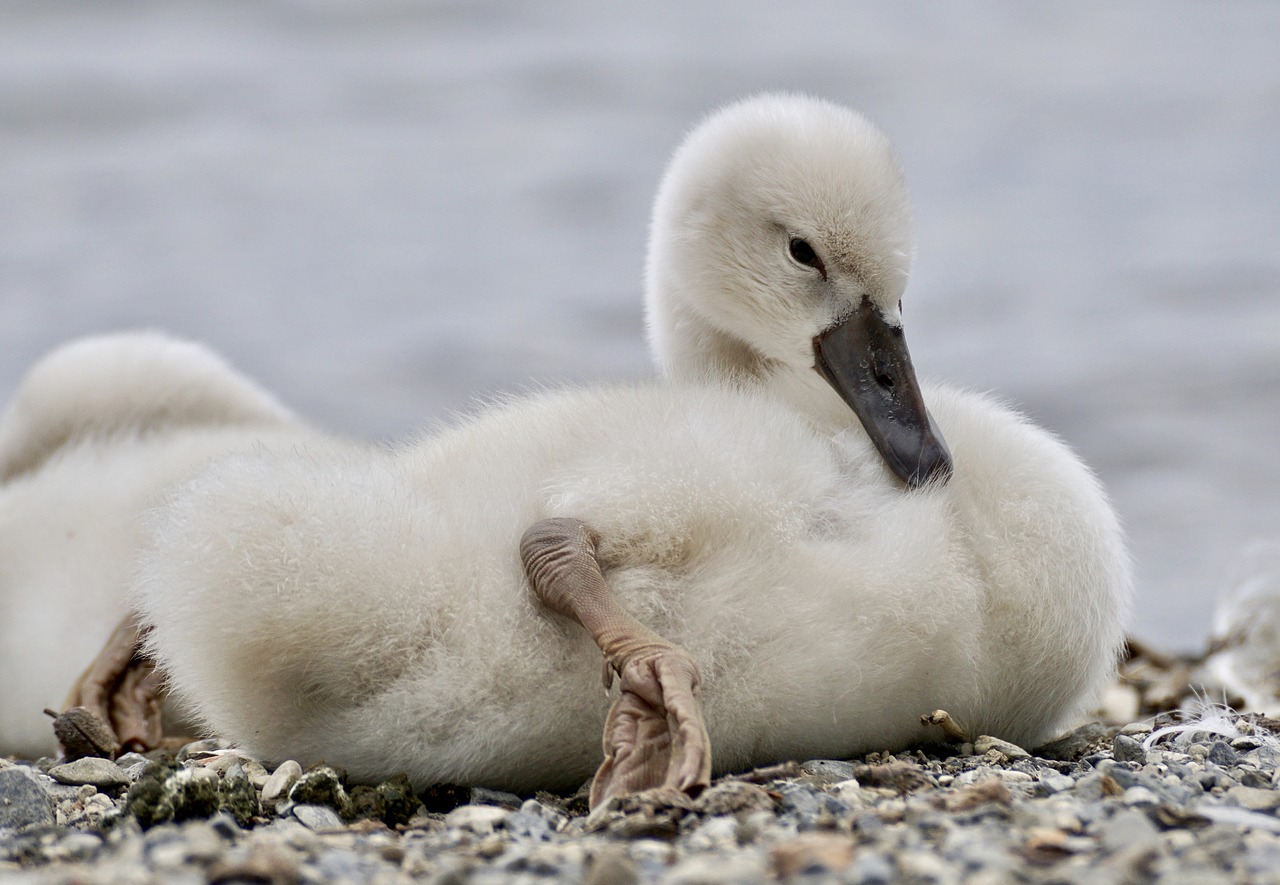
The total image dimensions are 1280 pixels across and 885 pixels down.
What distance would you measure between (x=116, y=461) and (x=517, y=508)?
2.64 m

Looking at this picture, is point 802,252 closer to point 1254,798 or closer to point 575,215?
point 1254,798

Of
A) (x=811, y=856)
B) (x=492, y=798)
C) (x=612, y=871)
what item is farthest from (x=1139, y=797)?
(x=492, y=798)

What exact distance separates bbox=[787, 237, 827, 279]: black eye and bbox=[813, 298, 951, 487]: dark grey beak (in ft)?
0.48

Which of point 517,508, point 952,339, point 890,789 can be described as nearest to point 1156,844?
point 890,789

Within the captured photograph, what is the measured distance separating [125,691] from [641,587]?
6.57ft

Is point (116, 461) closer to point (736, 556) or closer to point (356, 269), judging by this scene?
point (736, 556)

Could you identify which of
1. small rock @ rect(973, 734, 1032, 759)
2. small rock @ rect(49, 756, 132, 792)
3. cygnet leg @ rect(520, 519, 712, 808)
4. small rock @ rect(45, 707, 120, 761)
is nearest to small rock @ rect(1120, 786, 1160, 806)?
small rock @ rect(973, 734, 1032, 759)

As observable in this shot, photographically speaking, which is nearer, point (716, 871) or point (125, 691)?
point (716, 871)

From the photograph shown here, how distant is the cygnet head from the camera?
3.79 meters

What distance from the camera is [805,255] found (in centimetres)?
396

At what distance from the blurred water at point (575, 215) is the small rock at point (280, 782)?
15.8 ft

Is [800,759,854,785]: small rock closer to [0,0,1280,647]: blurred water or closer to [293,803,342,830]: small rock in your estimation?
[293,803,342,830]: small rock

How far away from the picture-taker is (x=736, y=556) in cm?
317

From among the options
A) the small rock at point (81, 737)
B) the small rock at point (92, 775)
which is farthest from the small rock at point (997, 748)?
the small rock at point (81, 737)
